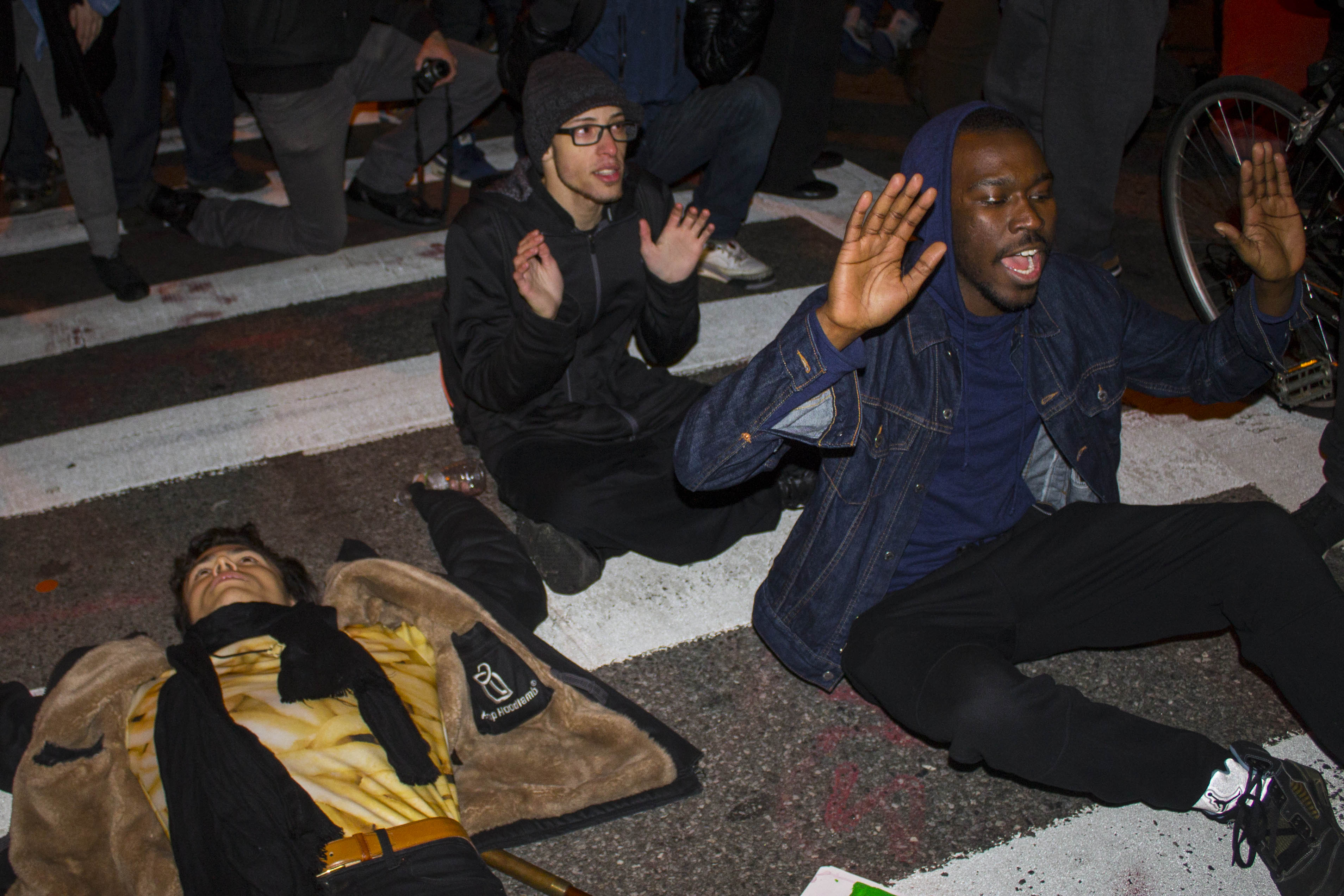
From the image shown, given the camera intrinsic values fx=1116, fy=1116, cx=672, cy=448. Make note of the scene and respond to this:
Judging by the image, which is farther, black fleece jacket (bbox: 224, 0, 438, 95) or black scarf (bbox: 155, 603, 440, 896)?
black fleece jacket (bbox: 224, 0, 438, 95)

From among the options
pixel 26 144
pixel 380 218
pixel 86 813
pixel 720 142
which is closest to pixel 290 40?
pixel 380 218

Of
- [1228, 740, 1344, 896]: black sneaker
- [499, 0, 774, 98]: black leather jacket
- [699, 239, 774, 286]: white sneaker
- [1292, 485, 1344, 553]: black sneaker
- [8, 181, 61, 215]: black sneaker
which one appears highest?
[499, 0, 774, 98]: black leather jacket

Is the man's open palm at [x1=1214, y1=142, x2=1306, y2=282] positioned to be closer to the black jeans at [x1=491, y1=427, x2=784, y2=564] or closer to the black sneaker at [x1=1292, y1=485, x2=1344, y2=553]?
the black sneaker at [x1=1292, y1=485, x2=1344, y2=553]

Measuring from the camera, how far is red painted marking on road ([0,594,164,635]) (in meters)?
3.88

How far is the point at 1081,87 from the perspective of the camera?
4793 mm

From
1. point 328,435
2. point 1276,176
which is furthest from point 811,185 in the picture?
point 1276,176

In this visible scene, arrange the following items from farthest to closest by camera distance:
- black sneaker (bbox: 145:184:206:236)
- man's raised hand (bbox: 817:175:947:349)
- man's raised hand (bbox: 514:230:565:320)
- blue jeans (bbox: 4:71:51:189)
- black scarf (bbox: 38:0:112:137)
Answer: blue jeans (bbox: 4:71:51:189) → black sneaker (bbox: 145:184:206:236) → black scarf (bbox: 38:0:112:137) → man's raised hand (bbox: 514:230:565:320) → man's raised hand (bbox: 817:175:947:349)

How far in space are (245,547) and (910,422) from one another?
7.08 ft

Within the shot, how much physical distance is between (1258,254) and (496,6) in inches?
183

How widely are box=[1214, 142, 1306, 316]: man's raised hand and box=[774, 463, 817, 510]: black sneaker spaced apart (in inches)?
66.2

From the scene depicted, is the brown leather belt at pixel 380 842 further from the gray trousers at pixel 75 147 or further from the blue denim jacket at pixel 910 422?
the gray trousers at pixel 75 147

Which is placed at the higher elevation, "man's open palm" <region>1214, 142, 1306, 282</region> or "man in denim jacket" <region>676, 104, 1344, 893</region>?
"man's open palm" <region>1214, 142, 1306, 282</region>

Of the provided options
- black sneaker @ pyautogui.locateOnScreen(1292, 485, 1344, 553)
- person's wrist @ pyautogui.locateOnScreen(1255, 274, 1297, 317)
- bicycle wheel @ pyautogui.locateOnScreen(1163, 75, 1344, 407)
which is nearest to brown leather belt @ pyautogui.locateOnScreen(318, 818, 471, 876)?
person's wrist @ pyautogui.locateOnScreen(1255, 274, 1297, 317)

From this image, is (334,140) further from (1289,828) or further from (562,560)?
(1289,828)
